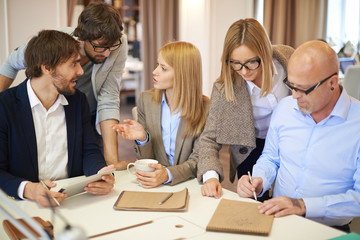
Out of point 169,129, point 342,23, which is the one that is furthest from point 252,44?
point 342,23

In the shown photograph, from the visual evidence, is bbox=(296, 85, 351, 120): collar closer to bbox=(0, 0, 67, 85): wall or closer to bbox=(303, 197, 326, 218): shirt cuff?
bbox=(303, 197, 326, 218): shirt cuff

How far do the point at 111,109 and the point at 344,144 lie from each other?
53.3 inches

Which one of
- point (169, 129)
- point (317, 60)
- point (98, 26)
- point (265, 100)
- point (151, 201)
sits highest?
point (98, 26)

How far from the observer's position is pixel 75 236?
73cm

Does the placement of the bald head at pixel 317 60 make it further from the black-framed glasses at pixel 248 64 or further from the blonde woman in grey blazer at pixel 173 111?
the blonde woman in grey blazer at pixel 173 111

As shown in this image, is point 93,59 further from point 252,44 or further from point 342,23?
point 342,23

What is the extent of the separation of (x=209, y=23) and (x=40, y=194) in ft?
15.3

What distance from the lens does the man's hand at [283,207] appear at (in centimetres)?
150

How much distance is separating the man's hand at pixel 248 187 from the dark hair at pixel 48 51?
1.03 metres

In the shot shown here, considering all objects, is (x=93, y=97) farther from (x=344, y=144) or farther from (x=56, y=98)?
(x=344, y=144)

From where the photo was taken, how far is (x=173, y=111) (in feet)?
7.54

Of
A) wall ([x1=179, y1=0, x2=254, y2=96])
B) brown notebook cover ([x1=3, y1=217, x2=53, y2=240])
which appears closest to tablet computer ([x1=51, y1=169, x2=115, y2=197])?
brown notebook cover ([x1=3, y1=217, x2=53, y2=240])

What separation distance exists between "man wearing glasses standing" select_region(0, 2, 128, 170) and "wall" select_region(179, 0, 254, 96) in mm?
3520

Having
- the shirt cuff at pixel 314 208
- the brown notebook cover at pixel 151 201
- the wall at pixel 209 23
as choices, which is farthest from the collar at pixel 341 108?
the wall at pixel 209 23
